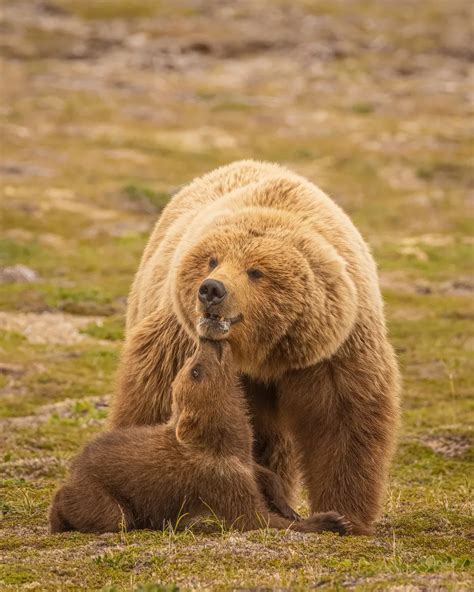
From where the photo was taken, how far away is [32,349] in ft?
61.5

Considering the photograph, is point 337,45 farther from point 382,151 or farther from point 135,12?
point 382,151

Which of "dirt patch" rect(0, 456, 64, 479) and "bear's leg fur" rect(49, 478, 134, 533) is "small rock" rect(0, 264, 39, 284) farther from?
"bear's leg fur" rect(49, 478, 134, 533)

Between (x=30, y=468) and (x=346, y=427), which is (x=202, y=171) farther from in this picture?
(x=346, y=427)

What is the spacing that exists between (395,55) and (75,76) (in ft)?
65.3

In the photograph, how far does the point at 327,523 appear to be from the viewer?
8.65 m

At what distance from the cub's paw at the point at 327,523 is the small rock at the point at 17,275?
55.1 ft

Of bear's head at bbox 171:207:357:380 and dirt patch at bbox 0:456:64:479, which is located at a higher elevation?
bear's head at bbox 171:207:357:380

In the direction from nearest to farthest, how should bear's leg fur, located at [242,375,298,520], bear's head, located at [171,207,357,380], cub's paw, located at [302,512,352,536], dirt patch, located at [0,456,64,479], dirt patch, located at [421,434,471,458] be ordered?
bear's head, located at [171,207,357,380] → cub's paw, located at [302,512,352,536] → bear's leg fur, located at [242,375,298,520] → dirt patch, located at [0,456,64,479] → dirt patch, located at [421,434,471,458]

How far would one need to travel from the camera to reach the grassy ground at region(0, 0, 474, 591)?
311 inches

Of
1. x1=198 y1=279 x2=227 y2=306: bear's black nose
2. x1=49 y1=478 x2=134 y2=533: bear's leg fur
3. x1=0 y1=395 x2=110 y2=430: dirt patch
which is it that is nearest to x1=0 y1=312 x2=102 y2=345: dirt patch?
x1=0 y1=395 x2=110 y2=430: dirt patch

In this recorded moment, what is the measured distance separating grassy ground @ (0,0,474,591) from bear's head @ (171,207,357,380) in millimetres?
1375

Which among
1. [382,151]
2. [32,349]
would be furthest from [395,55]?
[32,349]

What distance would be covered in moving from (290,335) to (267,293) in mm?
379

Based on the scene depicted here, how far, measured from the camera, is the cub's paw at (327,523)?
8.60 metres
